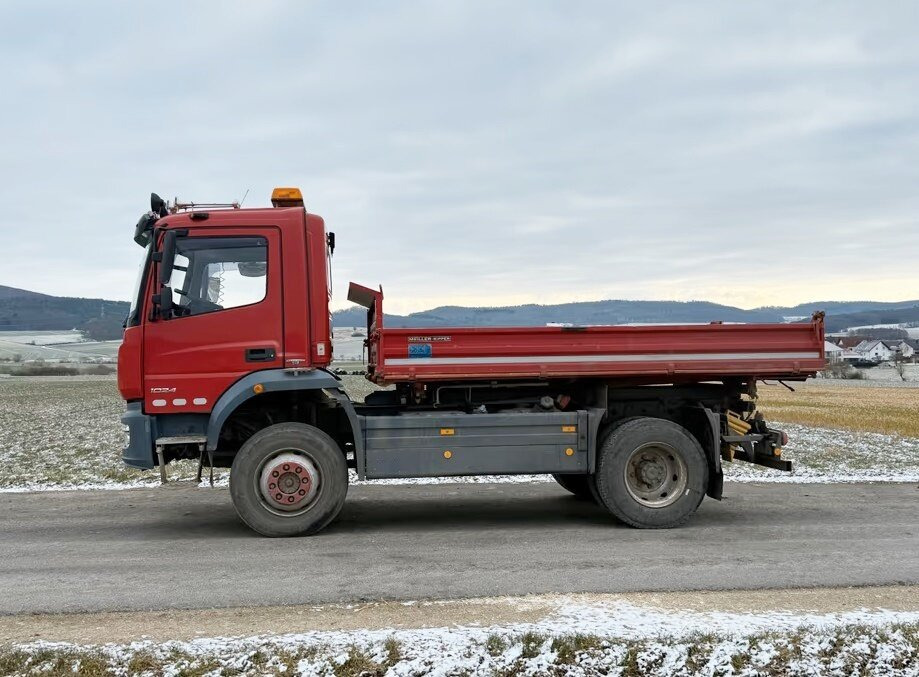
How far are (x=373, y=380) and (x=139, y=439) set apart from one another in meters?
2.33

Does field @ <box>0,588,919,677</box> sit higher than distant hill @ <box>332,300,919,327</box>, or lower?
lower

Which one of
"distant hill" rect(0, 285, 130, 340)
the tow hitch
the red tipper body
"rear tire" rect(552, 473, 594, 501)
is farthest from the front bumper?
"distant hill" rect(0, 285, 130, 340)

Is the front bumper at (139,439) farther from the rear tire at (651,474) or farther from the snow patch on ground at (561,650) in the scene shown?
the rear tire at (651,474)

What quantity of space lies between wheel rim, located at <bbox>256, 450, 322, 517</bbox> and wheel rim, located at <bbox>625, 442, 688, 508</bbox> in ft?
10.5

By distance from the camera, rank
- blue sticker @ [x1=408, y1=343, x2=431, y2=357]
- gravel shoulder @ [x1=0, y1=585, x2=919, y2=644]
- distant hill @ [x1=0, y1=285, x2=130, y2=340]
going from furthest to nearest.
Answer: distant hill @ [x1=0, y1=285, x2=130, y2=340] < blue sticker @ [x1=408, y1=343, x2=431, y2=357] < gravel shoulder @ [x1=0, y1=585, x2=919, y2=644]

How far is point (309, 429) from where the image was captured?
7.95 m

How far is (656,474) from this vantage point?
847cm

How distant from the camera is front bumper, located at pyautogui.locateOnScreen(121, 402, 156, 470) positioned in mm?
7926

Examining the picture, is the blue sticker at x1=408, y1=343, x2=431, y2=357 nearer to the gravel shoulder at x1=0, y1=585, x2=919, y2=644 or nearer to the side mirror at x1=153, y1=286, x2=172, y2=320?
the side mirror at x1=153, y1=286, x2=172, y2=320

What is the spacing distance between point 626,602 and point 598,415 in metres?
2.95

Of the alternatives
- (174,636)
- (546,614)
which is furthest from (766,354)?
(174,636)

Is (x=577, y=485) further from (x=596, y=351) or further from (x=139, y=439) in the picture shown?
(x=139, y=439)

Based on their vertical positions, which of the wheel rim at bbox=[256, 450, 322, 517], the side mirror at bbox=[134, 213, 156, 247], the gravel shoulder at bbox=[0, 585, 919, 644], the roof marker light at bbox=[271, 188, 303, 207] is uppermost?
the roof marker light at bbox=[271, 188, 303, 207]

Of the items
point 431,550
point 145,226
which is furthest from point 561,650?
point 145,226
